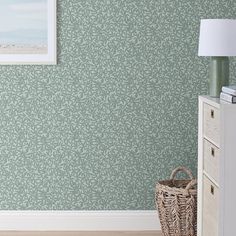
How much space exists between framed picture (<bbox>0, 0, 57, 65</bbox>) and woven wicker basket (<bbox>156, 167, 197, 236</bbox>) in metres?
1.17

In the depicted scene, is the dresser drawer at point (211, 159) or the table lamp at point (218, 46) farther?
the table lamp at point (218, 46)

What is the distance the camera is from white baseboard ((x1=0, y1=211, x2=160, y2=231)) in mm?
4105

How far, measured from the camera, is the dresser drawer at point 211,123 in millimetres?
2930

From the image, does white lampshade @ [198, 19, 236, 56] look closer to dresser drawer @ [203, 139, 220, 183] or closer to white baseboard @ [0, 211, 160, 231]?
dresser drawer @ [203, 139, 220, 183]

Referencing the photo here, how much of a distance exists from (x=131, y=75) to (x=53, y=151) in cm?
74

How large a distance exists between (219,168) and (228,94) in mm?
365

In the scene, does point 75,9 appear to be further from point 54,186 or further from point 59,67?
point 54,186

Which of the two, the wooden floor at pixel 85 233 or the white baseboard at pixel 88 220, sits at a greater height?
the white baseboard at pixel 88 220

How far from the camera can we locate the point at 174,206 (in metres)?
3.66

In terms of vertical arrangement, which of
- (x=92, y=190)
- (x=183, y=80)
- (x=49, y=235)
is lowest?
(x=49, y=235)

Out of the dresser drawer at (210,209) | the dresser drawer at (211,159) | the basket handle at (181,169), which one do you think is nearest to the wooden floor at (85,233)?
the basket handle at (181,169)

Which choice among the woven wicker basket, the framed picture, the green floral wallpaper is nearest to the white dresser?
the woven wicker basket

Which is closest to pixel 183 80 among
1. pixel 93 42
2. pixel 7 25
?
pixel 93 42

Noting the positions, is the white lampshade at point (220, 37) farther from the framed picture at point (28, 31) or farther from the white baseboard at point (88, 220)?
the white baseboard at point (88, 220)
